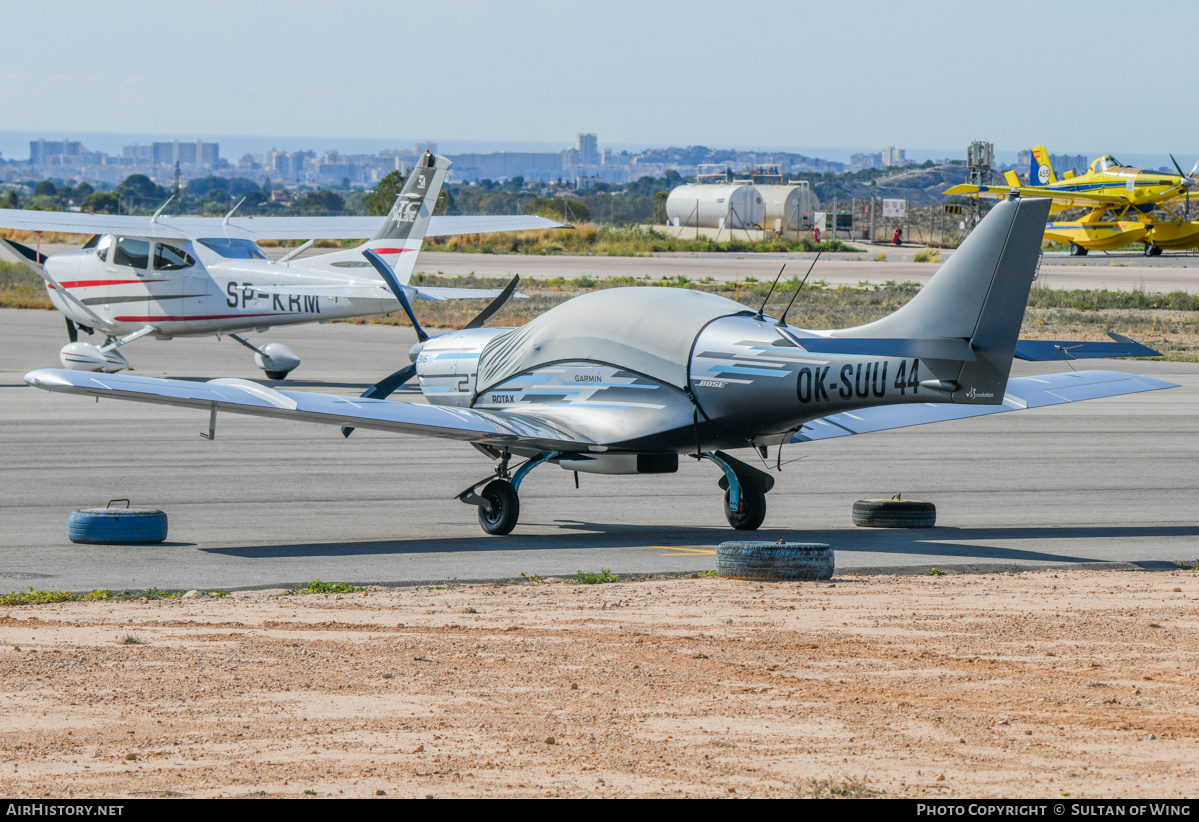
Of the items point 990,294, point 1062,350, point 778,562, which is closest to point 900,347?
point 990,294

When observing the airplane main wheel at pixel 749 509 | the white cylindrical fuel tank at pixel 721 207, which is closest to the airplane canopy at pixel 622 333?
the airplane main wheel at pixel 749 509

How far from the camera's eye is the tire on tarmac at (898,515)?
575 inches

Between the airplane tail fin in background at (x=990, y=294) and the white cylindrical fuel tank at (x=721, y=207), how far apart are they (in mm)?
88165

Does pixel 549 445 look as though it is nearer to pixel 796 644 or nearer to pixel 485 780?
pixel 796 644

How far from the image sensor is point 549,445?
45.0 feet

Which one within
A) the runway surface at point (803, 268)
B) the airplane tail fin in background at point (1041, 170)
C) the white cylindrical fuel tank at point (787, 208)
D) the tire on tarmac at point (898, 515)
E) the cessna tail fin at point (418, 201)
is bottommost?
the tire on tarmac at point (898, 515)

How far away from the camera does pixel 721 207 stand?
99750mm

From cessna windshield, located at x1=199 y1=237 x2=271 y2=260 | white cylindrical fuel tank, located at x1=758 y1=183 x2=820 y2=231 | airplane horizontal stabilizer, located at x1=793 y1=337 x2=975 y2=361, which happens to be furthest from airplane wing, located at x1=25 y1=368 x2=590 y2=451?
white cylindrical fuel tank, located at x1=758 y1=183 x2=820 y2=231

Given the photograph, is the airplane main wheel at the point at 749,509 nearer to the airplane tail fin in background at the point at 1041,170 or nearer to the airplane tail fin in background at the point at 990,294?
the airplane tail fin in background at the point at 990,294

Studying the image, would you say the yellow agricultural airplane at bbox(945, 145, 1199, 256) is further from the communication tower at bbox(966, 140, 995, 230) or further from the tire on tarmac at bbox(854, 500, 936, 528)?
the tire on tarmac at bbox(854, 500, 936, 528)

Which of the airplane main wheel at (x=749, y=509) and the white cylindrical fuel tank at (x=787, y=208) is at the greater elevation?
the white cylindrical fuel tank at (x=787, y=208)

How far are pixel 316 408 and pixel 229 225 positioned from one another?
1801 centimetres

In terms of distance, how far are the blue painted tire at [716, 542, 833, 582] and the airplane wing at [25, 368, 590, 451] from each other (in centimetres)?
270
